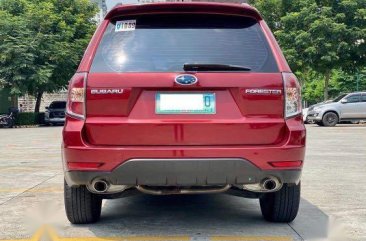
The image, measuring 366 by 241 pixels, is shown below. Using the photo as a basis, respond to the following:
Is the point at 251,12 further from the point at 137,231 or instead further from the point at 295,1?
the point at 295,1

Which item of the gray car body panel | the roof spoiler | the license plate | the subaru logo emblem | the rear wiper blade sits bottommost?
the gray car body panel

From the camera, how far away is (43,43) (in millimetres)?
29141

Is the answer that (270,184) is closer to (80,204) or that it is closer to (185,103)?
(185,103)

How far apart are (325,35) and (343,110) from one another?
6.05 meters

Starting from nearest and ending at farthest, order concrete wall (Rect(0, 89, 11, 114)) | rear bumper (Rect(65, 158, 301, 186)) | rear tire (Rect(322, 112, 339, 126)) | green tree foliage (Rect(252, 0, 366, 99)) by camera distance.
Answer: rear bumper (Rect(65, 158, 301, 186))
rear tire (Rect(322, 112, 339, 126))
green tree foliage (Rect(252, 0, 366, 99))
concrete wall (Rect(0, 89, 11, 114))

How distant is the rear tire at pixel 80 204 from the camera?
4.36 meters

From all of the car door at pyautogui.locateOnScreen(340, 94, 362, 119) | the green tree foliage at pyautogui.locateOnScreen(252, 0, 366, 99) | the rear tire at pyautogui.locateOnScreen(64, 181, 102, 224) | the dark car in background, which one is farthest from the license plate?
the dark car in background

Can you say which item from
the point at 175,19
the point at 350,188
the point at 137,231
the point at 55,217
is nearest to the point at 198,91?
the point at 175,19

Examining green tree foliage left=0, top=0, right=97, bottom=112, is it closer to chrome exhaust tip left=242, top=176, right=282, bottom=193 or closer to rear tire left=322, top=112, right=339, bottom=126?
rear tire left=322, top=112, right=339, bottom=126

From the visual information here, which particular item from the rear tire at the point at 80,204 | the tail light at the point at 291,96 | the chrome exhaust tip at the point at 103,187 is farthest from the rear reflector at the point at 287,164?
the rear tire at the point at 80,204

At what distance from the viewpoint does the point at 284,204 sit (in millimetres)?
4469

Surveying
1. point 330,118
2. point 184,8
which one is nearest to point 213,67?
point 184,8

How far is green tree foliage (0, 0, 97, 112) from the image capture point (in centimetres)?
2756

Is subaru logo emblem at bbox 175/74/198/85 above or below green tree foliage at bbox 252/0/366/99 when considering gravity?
above
